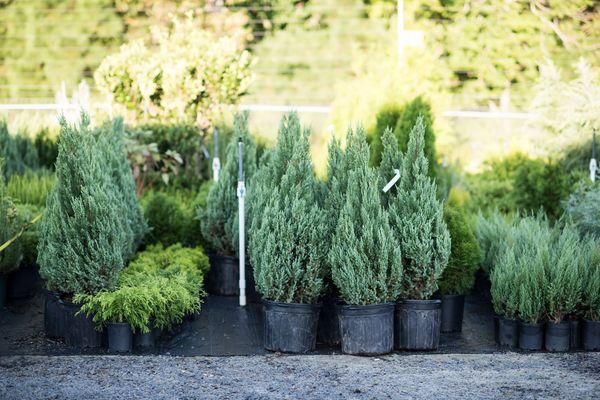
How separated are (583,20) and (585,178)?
8913mm

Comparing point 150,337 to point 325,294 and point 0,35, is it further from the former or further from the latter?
point 0,35

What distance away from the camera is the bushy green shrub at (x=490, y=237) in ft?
24.1

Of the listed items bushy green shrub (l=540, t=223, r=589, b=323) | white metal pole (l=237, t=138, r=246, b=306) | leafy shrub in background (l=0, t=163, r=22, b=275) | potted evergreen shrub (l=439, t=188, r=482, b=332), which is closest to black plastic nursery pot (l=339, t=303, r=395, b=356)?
potted evergreen shrub (l=439, t=188, r=482, b=332)

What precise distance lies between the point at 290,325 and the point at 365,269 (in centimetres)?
65

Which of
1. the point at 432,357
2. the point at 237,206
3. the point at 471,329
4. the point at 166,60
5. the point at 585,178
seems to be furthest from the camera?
→ the point at 166,60

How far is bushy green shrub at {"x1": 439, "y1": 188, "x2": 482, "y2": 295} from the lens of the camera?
670cm

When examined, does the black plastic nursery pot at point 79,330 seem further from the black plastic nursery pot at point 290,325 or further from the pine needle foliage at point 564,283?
the pine needle foliage at point 564,283

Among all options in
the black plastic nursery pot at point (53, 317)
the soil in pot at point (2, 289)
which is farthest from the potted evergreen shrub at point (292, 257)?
the soil in pot at point (2, 289)

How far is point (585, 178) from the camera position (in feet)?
28.6

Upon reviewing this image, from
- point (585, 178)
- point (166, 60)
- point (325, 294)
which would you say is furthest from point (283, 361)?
point (166, 60)

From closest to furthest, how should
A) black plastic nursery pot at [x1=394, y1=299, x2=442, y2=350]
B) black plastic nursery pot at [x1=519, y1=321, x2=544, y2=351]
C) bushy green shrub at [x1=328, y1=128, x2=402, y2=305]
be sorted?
bushy green shrub at [x1=328, y1=128, x2=402, y2=305] → black plastic nursery pot at [x1=394, y1=299, x2=442, y2=350] → black plastic nursery pot at [x1=519, y1=321, x2=544, y2=351]

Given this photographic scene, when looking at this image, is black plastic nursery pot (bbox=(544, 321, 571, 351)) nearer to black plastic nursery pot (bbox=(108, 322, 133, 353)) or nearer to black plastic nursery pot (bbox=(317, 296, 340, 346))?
black plastic nursery pot (bbox=(317, 296, 340, 346))

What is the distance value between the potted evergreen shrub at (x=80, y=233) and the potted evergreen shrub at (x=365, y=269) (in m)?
1.56

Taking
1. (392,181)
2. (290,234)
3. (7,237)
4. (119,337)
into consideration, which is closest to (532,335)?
(392,181)
